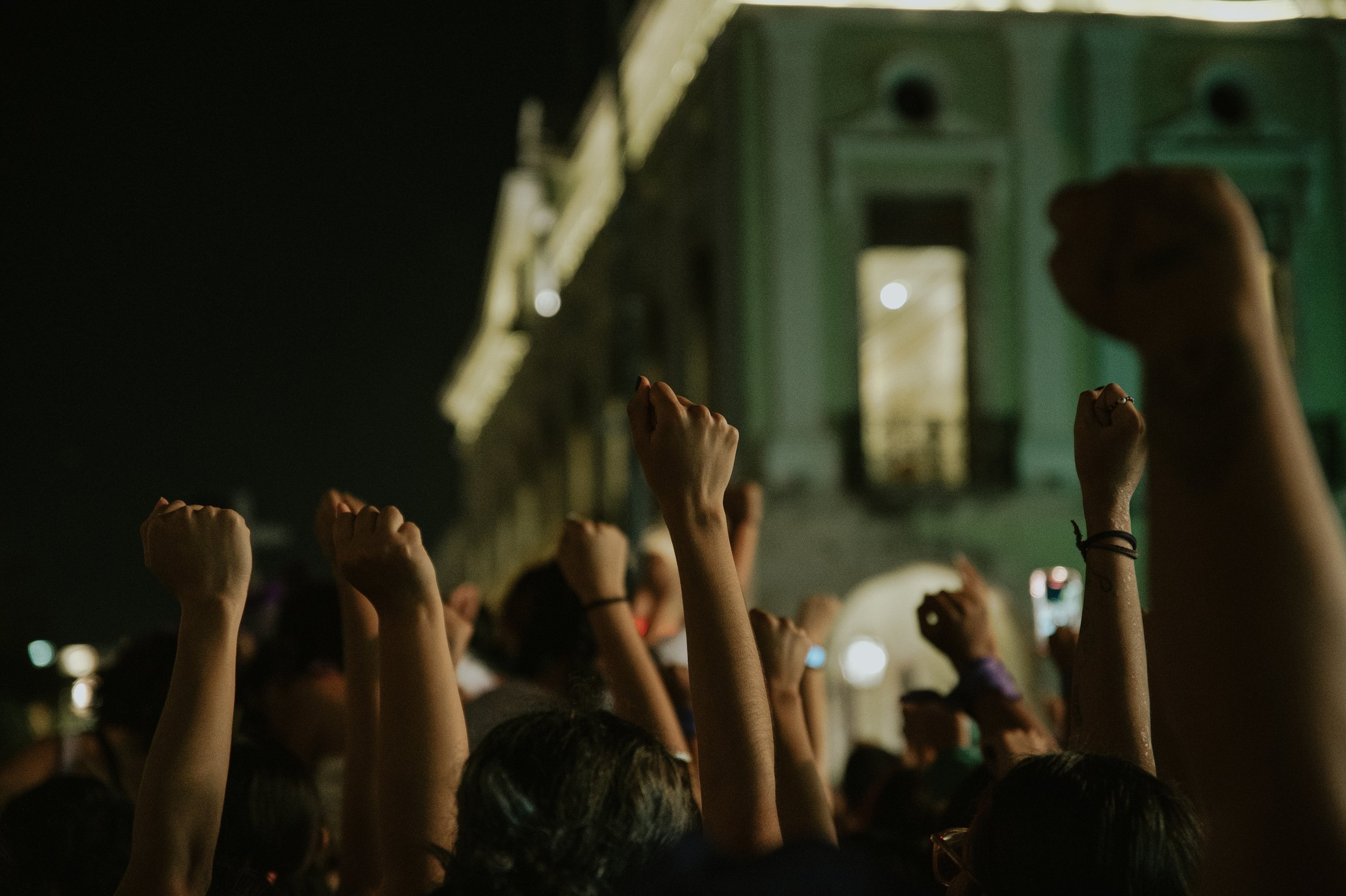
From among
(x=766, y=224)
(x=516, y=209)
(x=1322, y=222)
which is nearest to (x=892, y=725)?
(x=766, y=224)

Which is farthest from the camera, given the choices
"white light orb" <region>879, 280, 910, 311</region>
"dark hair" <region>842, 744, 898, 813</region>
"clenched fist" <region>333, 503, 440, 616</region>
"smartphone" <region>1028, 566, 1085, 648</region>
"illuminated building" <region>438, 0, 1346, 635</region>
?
"white light orb" <region>879, 280, 910, 311</region>

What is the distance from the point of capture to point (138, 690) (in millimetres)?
4312

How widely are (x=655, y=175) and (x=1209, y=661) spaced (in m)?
19.9

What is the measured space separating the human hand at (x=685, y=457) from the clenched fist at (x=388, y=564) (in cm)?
48

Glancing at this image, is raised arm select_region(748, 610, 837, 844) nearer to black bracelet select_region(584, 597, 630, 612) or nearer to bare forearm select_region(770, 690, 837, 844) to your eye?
bare forearm select_region(770, 690, 837, 844)

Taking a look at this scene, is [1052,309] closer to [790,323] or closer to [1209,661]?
[790,323]

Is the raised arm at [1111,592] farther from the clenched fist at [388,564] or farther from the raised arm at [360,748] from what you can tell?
the raised arm at [360,748]

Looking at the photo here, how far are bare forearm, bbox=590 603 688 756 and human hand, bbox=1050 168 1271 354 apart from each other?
176cm

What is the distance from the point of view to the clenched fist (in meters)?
2.53

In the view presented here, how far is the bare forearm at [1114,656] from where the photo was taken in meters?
2.55

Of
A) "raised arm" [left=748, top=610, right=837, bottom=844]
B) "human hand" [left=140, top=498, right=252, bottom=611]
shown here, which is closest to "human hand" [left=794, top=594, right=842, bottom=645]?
"raised arm" [left=748, top=610, right=837, bottom=844]

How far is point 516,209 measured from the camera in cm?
3503

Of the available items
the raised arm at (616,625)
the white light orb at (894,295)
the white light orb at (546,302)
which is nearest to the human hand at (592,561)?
the raised arm at (616,625)

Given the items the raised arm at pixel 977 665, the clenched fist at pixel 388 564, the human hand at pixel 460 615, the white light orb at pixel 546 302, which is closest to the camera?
the clenched fist at pixel 388 564
